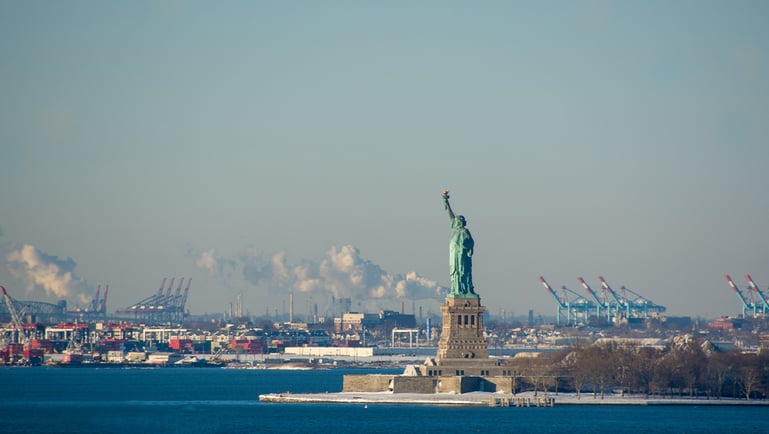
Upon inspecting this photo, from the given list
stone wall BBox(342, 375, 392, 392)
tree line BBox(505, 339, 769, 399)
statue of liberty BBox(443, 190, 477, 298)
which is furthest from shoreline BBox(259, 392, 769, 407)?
statue of liberty BBox(443, 190, 477, 298)

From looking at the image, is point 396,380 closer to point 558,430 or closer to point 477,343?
point 477,343

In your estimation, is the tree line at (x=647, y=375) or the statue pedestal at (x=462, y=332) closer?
the tree line at (x=647, y=375)

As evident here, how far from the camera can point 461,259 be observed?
10219 centimetres

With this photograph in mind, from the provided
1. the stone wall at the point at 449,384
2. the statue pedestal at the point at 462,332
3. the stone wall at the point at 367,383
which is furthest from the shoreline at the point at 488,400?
the statue pedestal at the point at 462,332

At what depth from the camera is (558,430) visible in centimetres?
8069

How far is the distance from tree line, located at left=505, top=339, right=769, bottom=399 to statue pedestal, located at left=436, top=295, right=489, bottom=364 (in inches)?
109

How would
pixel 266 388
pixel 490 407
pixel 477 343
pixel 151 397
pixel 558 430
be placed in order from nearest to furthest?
pixel 558 430
pixel 490 407
pixel 477 343
pixel 151 397
pixel 266 388

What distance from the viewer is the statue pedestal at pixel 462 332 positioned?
330 feet

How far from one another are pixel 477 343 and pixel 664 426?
1980 cm

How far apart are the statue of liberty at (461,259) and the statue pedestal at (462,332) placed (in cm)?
64

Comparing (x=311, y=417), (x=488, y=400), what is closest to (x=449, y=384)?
(x=488, y=400)

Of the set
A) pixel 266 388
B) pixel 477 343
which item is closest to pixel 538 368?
pixel 477 343

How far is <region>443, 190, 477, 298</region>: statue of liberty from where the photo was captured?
10194cm

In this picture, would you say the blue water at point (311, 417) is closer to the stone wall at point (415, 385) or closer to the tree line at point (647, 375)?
the stone wall at point (415, 385)
